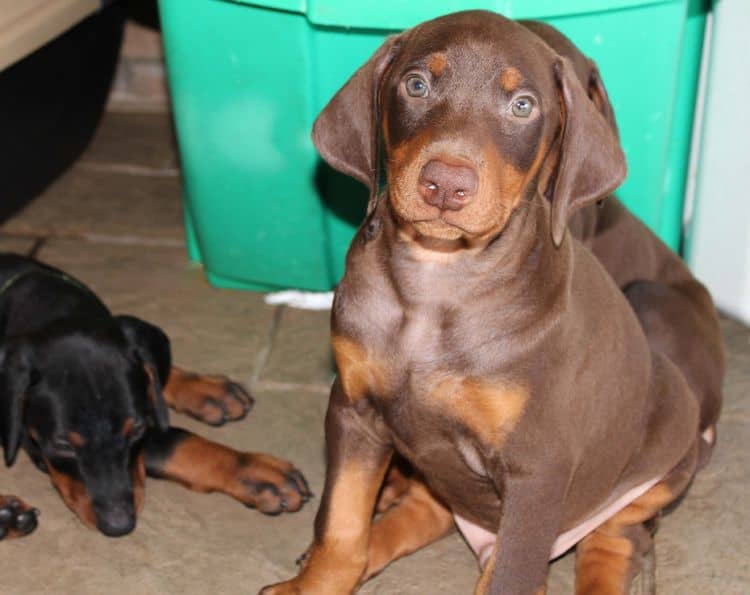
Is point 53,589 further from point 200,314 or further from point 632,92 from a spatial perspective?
point 632,92

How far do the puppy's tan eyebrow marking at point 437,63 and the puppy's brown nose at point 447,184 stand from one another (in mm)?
240

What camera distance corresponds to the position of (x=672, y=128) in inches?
193

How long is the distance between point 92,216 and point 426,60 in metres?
3.19

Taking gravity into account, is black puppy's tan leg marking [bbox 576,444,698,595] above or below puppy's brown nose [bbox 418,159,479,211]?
below

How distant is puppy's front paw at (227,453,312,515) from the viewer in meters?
3.99

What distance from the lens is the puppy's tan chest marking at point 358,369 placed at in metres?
3.18

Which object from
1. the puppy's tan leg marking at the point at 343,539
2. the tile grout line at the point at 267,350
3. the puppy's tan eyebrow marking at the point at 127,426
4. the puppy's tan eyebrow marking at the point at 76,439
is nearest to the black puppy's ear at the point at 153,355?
the puppy's tan eyebrow marking at the point at 127,426

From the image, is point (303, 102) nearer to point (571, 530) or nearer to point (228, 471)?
point (228, 471)

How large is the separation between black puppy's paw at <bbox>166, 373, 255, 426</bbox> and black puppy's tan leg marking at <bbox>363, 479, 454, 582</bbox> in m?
0.80

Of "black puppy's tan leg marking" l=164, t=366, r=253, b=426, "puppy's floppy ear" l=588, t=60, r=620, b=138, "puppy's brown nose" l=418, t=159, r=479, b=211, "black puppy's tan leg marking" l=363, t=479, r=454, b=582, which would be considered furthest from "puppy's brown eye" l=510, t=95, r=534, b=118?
"black puppy's tan leg marking" l=164, t=366, r=253, b=426

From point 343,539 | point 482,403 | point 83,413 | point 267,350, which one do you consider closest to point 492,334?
point 482,403

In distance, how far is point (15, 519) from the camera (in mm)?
3887

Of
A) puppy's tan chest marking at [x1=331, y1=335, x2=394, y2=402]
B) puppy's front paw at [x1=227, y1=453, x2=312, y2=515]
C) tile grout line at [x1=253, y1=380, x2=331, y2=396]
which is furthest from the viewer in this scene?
tile grout line at [x1=253, y1=380, x2=331, y2=396]

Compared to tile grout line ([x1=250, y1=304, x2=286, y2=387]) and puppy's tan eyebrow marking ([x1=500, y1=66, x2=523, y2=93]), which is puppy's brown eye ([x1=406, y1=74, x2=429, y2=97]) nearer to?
puppy's tan eyebrow marking ([x1=500, y1=66, x2=523, y2=93])
